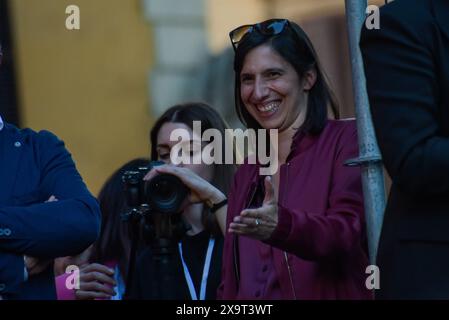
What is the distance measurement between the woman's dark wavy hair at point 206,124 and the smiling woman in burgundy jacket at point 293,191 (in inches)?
23.1

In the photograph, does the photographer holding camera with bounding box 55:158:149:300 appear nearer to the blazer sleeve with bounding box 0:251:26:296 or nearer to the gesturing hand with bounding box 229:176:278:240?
the blazer sleeve with bounding box 0:251:26:296

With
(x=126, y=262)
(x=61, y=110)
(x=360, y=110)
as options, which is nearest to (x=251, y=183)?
(x=360, y=110)

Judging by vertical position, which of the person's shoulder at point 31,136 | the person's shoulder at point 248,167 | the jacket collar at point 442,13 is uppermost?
the jacket collar at point 442,13

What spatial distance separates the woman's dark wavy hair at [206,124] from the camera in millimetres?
5129

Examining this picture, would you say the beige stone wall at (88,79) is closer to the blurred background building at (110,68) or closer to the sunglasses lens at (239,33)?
the blurred background building at (110,68)

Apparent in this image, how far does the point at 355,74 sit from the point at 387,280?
2.89 ft

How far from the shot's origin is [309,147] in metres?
4.32

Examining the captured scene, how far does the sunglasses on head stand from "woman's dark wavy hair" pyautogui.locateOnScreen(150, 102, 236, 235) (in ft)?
2.41

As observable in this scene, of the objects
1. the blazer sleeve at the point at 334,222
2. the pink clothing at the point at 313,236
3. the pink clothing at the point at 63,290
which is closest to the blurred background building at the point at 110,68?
the pink clothing at the point at 63,290

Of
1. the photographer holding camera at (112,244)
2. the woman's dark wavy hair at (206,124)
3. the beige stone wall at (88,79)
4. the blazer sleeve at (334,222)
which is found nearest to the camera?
the blazer sleeve at (334,222)

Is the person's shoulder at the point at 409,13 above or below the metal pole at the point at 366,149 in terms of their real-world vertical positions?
above

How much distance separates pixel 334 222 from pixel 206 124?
1311mm

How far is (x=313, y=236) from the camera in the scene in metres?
3.92

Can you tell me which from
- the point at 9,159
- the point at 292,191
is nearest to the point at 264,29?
the point at 292,191
